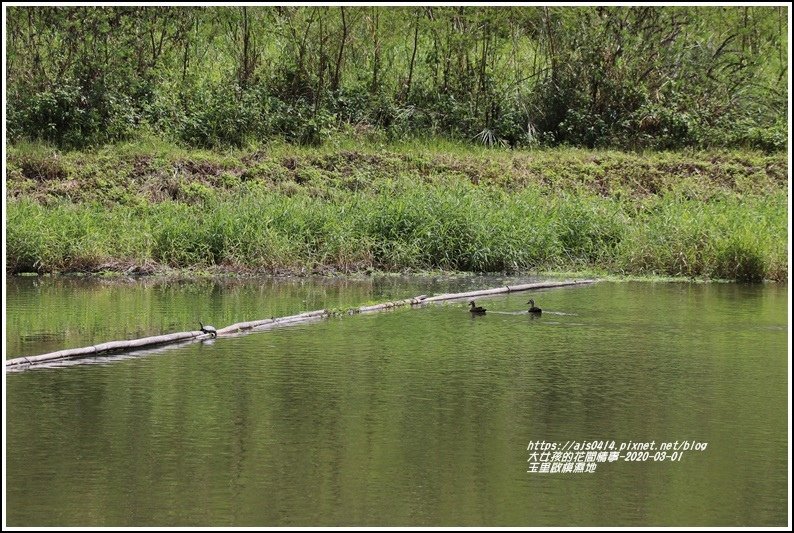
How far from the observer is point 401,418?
8.56 meters

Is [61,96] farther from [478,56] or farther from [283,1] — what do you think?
[478,56]

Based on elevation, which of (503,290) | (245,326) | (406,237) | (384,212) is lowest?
(503,290)

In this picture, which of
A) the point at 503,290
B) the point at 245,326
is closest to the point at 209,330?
the point at 245,326

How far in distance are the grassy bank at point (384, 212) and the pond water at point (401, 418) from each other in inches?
148

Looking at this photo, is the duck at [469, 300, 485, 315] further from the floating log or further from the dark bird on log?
the dark bird on log

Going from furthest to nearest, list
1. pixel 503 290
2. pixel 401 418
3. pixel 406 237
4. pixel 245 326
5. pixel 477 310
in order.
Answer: pixel 406 237, pixel 503 290, pixel 477 310, pixel 245 326, pixel 401 418

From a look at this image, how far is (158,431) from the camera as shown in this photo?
812 centimetres

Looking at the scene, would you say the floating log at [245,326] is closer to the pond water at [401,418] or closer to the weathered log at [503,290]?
the weathered log at [503,290]

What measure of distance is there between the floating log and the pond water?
229mm

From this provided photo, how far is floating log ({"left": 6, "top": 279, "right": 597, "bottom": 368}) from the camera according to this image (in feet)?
34.2

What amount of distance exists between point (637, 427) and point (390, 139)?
16.2m

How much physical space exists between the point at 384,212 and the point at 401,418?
1030cm

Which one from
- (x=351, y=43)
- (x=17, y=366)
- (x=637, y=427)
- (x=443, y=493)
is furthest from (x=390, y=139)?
(x=443, y=493)

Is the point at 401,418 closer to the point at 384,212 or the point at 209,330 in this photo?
the point at 209,330
